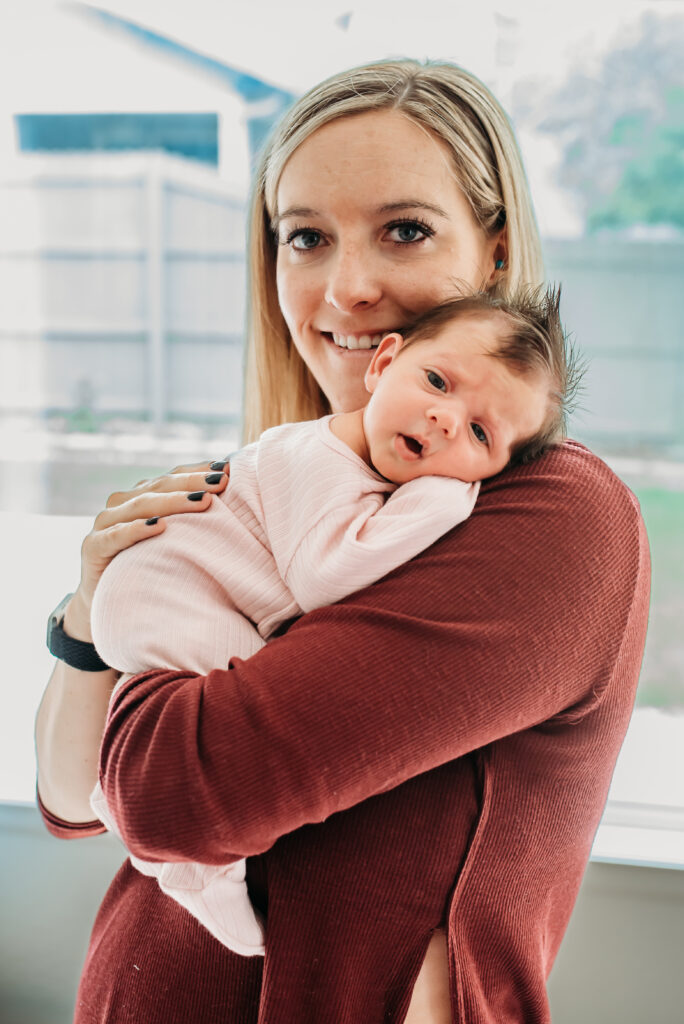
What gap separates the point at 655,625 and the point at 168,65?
61.9 inches

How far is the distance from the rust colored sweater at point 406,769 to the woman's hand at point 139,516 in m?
0.20

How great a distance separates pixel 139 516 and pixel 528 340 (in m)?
0.49

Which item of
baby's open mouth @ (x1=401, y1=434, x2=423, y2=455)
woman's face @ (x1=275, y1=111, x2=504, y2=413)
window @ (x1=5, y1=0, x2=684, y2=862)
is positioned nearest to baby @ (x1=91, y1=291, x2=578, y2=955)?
baby's open mouth @ (x1=401, y1=434, x2=423, y2=455)

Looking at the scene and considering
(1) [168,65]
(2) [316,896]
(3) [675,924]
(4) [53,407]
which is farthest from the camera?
(4) [53,407]

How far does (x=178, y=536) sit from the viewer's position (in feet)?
2.96

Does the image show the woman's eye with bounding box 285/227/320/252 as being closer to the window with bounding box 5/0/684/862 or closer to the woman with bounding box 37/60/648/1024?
the woman with bounding box 37/60/648/1024

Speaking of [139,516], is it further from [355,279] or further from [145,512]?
[355,279]

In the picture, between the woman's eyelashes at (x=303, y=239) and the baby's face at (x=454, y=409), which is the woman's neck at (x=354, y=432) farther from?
the woman's eyelashes at (x=303, y=239)

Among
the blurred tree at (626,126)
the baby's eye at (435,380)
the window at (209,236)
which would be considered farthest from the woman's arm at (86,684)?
the blurred tree at (626,126)

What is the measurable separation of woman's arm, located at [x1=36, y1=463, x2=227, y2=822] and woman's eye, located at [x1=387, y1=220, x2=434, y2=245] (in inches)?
15.2

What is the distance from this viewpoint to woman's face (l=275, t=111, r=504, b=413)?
1.03 m

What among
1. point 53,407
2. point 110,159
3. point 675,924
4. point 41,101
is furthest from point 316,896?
point 41,101

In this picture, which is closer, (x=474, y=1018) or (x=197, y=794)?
(x=197, y=794)

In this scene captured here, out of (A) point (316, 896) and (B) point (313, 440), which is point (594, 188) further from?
(A) point (316, 896)
